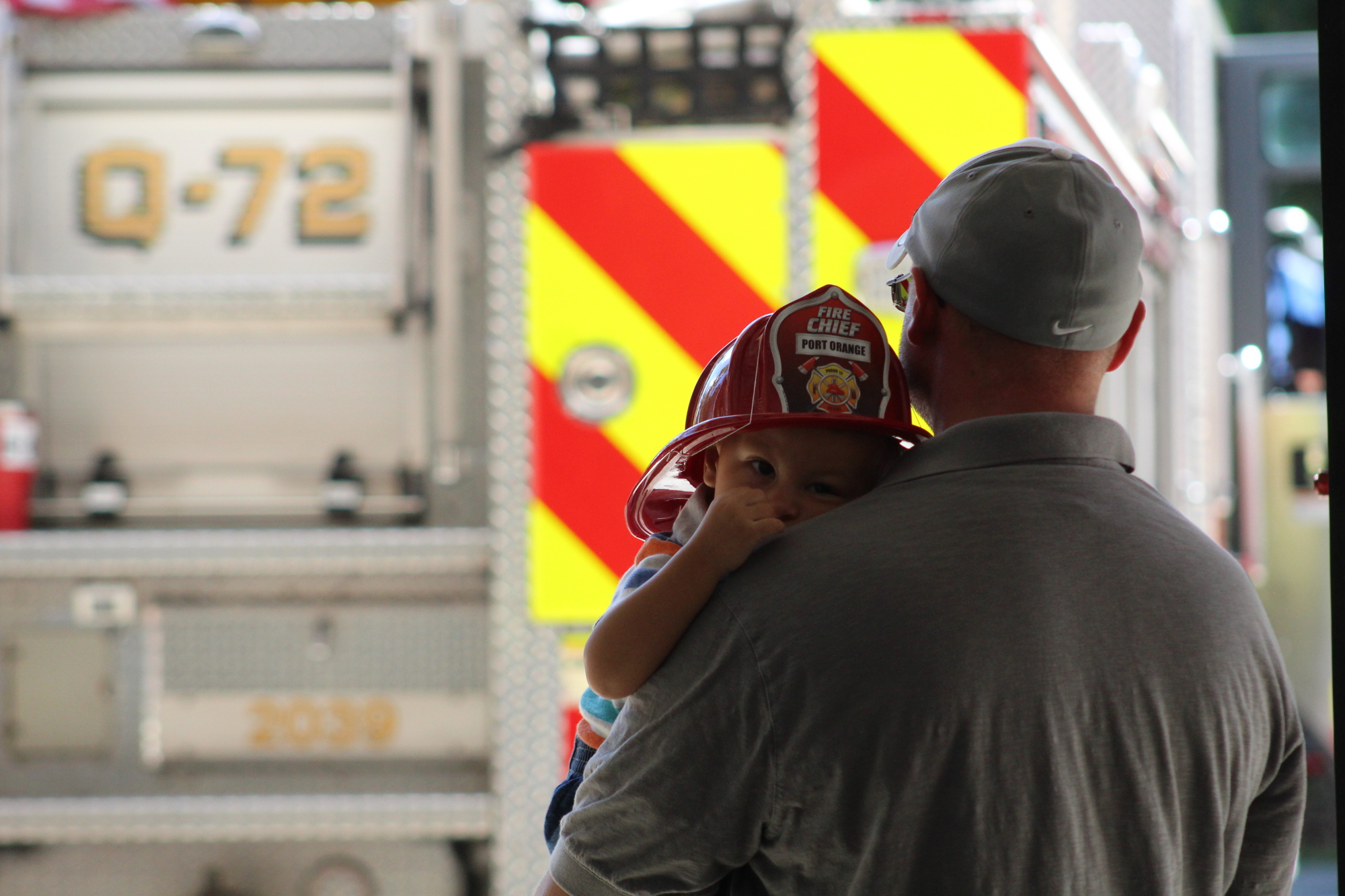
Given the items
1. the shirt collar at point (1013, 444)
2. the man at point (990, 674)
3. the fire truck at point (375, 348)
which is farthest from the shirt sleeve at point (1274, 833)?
the fire truck at point (375, 348)

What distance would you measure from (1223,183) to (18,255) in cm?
351

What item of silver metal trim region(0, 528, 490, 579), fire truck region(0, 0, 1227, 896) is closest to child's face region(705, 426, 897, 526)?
fire truck region(0, 0, 1227, 896)

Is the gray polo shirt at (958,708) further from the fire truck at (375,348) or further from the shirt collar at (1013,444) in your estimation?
the fire truck at (375,348)

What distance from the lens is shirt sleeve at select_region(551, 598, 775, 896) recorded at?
0.88 m

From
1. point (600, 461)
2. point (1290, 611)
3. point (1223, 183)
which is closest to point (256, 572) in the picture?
point (600, 461)

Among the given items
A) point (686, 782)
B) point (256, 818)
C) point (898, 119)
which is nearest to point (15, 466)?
point (256, 818)

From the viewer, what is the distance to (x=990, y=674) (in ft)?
2.77

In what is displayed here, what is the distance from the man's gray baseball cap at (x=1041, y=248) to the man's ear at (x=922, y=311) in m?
0.02

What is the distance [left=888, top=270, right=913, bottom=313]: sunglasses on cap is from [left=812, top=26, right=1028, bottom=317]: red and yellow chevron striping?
858mm

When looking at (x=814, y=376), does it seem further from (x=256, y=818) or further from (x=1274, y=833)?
(x=256, y=818)

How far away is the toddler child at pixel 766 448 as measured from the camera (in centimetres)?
93

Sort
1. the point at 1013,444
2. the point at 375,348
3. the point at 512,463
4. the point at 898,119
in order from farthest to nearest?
the point at 375,348 → the point at 512,463 → the point at 898,119 → the point at 1013,444

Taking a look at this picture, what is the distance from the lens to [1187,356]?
331 centimetres

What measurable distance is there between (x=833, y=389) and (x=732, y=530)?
0.16 meters
